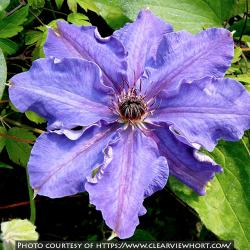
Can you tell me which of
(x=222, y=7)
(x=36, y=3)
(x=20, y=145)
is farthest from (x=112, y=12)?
(x=20, y=145)

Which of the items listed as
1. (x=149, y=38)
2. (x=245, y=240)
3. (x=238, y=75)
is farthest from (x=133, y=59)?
(x=245, y=240)

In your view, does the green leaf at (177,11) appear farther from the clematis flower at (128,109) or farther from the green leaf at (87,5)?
the clematis flower at (128,109)

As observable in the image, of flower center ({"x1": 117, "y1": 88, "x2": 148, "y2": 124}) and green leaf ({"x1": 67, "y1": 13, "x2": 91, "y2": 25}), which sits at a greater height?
green leaf ({"x1": 67, "y1": 13, "x2": 91, "y2": 25})

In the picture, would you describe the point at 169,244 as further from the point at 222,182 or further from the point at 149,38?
the point at 149,38

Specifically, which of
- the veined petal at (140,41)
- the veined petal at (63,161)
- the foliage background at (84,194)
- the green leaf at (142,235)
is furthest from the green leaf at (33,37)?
the green leaf at (142,235)

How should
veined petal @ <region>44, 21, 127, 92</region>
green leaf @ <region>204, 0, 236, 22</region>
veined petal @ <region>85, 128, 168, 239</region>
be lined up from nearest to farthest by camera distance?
veined petal @ <region>85, 128, 168, 239</region> → veined petal @ <region>44, 21, 127, 92</region> → green leaf @ <region>204, 0, 236, 22</region>

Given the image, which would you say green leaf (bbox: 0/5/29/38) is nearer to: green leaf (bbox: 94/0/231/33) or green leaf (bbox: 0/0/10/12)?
green leaf (bbox: 0/0/10/12)

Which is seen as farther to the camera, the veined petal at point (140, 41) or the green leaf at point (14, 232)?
the veined petal at point (140, 41)

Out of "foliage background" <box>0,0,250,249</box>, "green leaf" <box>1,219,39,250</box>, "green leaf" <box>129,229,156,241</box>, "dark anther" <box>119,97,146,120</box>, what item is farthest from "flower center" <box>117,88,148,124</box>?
"green leaf" <box>129,229,156,241</box>
